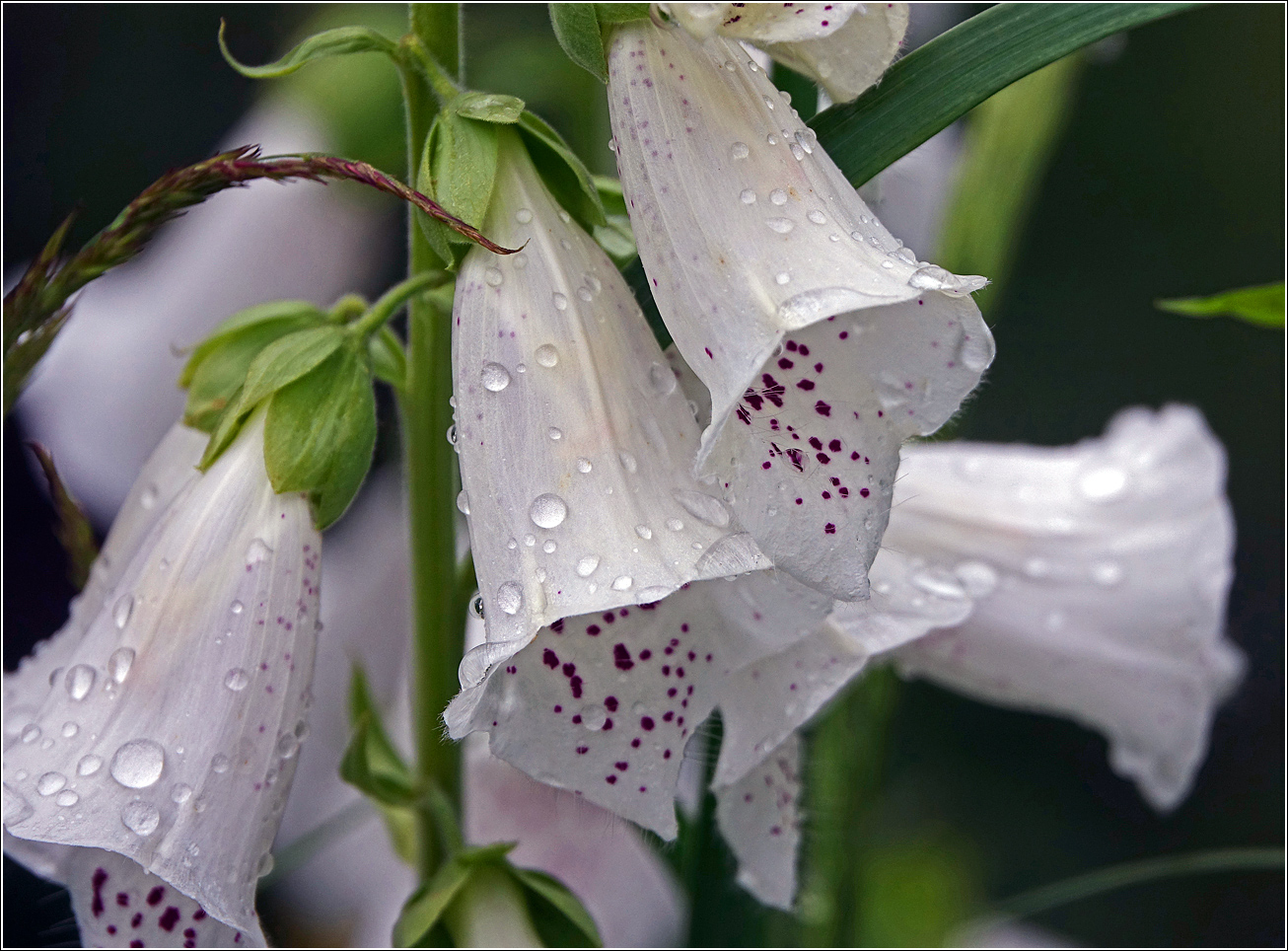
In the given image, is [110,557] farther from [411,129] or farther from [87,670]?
[411,129]

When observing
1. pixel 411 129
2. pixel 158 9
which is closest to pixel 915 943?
pixel 411 129

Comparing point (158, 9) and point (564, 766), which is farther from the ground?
point (158, 9)

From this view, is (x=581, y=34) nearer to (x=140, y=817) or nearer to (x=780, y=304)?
(x=780, y=304)

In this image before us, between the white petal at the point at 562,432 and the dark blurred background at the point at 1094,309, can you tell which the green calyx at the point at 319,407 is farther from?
the dark blurred background at the point at 1094,309

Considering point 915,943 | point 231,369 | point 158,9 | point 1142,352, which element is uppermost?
point 158,9

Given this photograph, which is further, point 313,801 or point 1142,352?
point 1142,352

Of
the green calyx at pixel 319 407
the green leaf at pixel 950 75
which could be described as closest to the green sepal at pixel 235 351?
the green calyx at pixel 319 407
